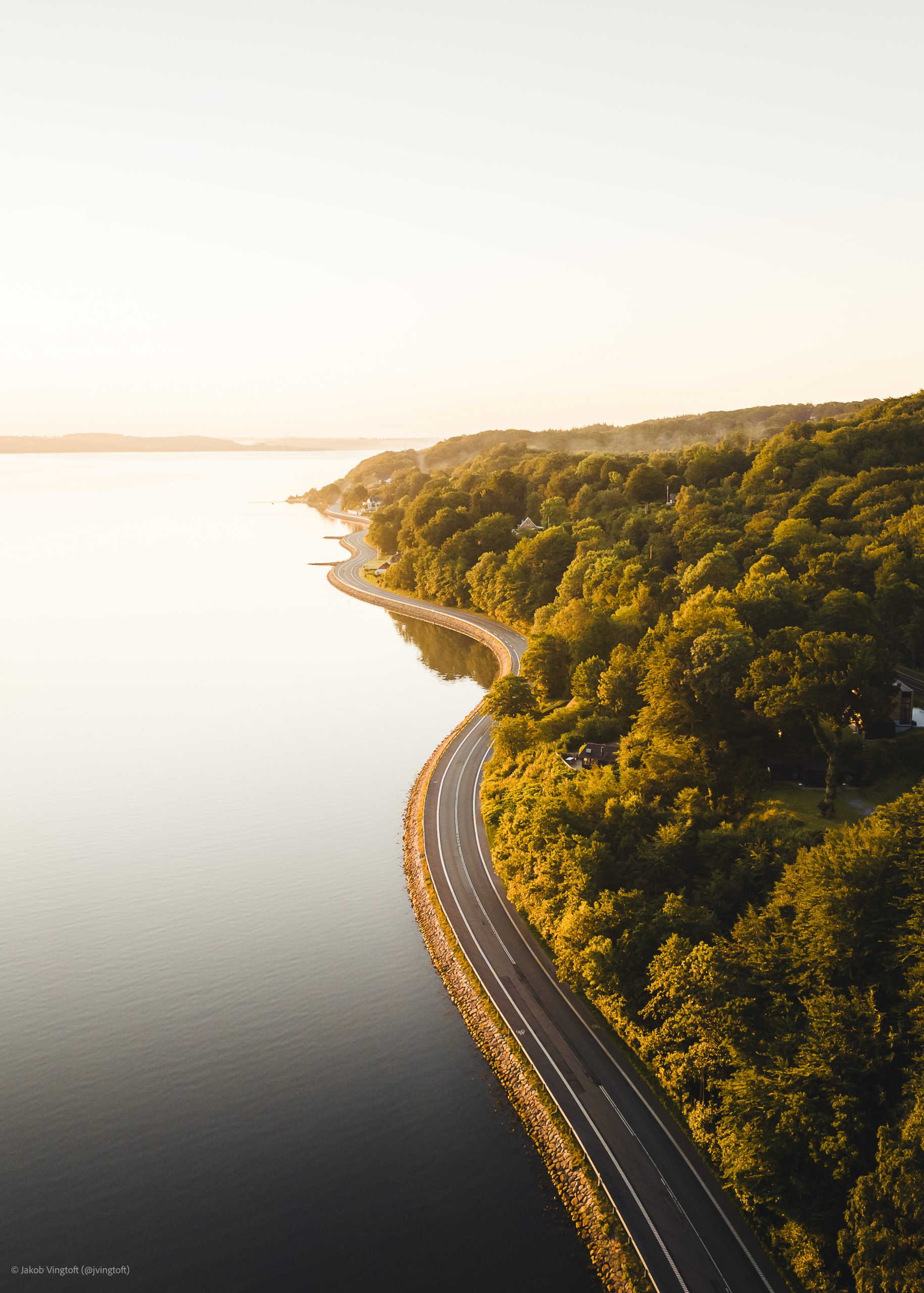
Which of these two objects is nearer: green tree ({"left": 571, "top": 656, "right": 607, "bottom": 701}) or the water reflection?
green tree ({"left": 571, "top": 656, "right": 607, "bottom": 701})

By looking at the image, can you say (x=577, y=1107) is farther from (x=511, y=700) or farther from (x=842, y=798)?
(x=511, y=700)

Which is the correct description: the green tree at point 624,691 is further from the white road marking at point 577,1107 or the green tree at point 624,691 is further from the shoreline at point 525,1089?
the white road marking at point 577,1107

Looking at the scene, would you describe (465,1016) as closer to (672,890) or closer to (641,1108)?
(641,1108)

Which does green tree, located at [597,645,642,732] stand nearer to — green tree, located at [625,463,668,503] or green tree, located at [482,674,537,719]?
green tree, located at [482,674,537,719]

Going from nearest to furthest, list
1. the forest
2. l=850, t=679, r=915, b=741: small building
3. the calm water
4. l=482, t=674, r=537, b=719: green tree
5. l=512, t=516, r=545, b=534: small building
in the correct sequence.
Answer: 1. the forest
2. the calm water
3. l=850, t=679, r=915, b=741: small building
4. l=482, t=674, r=537, b=719: green tree
5. l=512, t=516, r=545, b=534: small building

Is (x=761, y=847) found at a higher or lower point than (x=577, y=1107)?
higher

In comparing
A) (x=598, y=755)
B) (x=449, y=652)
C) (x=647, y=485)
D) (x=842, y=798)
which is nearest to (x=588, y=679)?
(x=598, y=755)

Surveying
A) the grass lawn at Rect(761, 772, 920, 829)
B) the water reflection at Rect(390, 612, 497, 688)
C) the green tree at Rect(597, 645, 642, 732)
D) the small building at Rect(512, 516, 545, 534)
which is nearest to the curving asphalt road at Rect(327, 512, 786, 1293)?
the green tree at Rect(597, 645, 642, 732)
